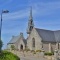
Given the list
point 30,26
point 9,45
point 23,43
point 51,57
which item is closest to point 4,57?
point 51,57

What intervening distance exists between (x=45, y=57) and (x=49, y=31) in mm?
30107

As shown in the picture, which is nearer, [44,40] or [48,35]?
[44,40]

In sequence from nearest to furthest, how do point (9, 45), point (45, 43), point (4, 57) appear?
1. point (4, 57)
2. point (45, 43)
3. point (9, 45)

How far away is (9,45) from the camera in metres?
106

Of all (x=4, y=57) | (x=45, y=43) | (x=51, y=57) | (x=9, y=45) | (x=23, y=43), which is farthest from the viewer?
(x=9, y=45)

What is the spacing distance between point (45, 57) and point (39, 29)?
28111 mm

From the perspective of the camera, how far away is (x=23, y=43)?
90.2 meters

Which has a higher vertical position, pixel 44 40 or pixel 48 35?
pixel 48 35

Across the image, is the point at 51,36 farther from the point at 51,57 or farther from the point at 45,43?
the point at 51,57

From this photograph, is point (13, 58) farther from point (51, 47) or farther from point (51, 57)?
point (51, 47)

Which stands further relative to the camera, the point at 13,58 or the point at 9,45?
the point at 9,45

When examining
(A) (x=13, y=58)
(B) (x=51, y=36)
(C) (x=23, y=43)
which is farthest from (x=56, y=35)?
(A) (x=13, y=58)

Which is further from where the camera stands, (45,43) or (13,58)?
(45,43)

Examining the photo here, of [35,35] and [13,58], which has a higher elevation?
[35,35]
